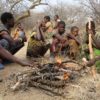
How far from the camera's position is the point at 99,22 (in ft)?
47.1

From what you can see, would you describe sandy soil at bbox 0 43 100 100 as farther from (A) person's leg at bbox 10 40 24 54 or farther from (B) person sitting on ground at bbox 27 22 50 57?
(B) person sitting on ground at bbox 27 22 50 57

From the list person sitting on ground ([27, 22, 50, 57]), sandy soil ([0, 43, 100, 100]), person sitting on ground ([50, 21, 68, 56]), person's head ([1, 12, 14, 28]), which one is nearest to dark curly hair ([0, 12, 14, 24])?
person's head ([1, 12, 14, 28])

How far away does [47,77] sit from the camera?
5.40 m

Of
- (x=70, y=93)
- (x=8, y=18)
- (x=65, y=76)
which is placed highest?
(x=8, y=18)

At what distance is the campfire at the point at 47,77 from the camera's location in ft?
17.3

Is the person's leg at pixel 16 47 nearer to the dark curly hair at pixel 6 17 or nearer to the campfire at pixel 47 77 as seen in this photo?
the dark curly hair at pixel 6 17

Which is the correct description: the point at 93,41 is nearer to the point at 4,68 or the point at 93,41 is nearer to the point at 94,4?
the point at 4,68

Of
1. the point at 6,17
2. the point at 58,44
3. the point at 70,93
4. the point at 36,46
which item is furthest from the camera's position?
the point at 36,46

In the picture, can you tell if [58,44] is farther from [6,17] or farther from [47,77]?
[47,77]

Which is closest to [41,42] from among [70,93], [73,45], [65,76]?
[73,45]

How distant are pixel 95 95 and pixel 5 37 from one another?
2583 millimetres

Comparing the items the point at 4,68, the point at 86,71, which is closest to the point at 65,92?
the point at 86,71

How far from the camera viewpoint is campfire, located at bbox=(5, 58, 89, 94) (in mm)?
5266

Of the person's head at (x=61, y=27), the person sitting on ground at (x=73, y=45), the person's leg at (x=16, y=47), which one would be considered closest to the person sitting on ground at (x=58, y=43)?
the person's head at (x=61, y=27)
